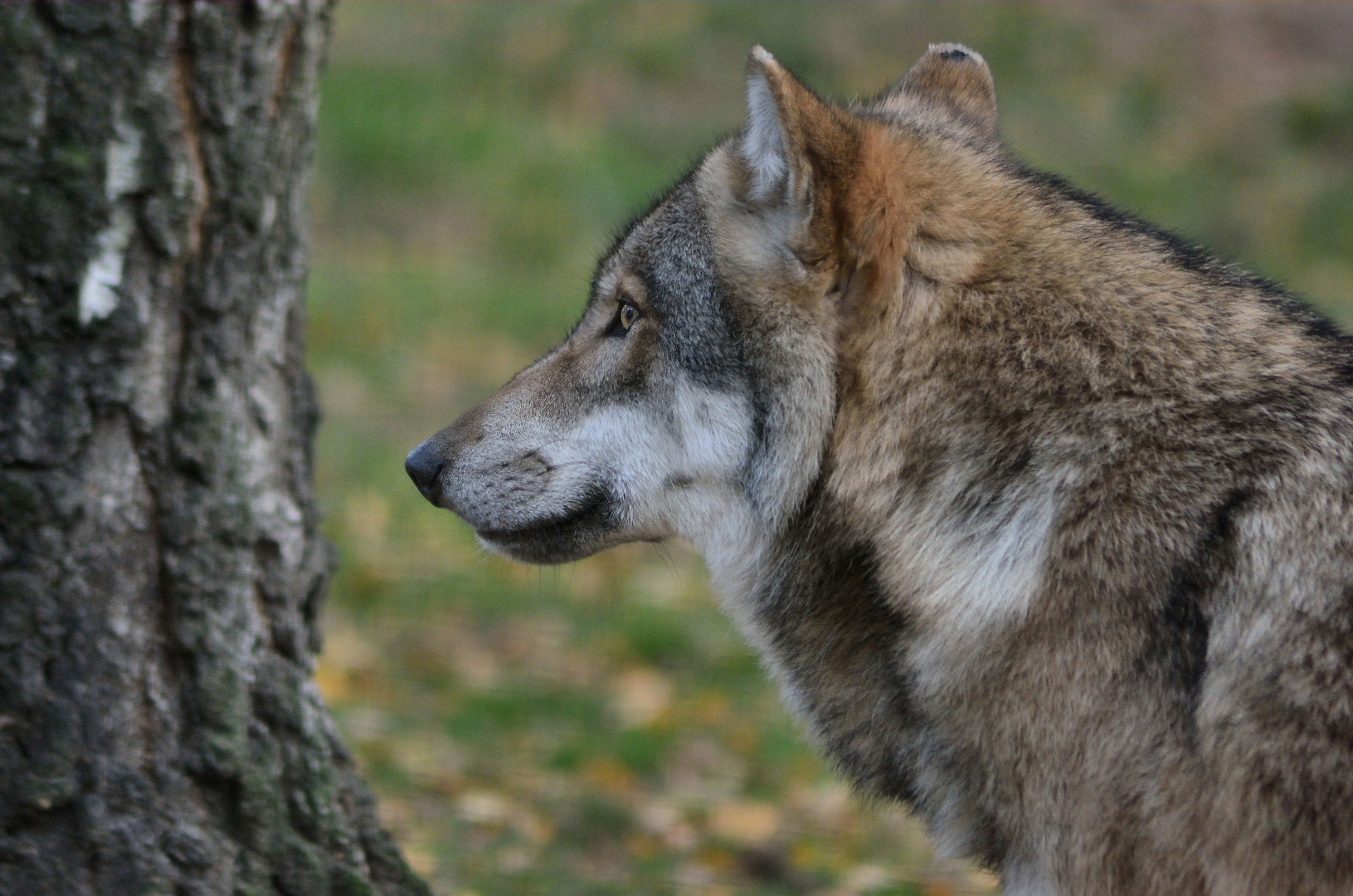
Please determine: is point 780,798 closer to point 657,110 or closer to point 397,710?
point 397,710

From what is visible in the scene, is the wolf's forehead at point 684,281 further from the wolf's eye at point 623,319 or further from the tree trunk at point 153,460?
the tree trunk at point 153,460

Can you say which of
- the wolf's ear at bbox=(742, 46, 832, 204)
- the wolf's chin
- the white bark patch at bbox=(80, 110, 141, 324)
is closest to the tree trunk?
the white bark patch at bbox=(80, 110, 141, 324)

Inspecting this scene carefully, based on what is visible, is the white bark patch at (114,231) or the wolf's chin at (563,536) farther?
the wolf's chin at (563,536)

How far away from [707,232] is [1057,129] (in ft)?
37.3

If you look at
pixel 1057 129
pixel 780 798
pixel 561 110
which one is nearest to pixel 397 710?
pixel 780 798

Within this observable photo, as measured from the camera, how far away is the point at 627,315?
10.2 ft

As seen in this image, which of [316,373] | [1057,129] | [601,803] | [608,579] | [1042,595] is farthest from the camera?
[1057,129]

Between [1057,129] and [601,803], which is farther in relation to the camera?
[1057,129]

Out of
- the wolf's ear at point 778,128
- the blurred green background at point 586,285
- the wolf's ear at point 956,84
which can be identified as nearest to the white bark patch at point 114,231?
the wolf's ear at point 778,128

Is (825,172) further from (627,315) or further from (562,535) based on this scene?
(562,535)

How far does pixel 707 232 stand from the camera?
2.96m

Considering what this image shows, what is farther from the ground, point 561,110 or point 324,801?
point 561,110

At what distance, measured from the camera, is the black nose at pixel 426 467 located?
3.17 metres

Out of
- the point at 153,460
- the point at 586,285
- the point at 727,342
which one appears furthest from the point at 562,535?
the point at 586,285
